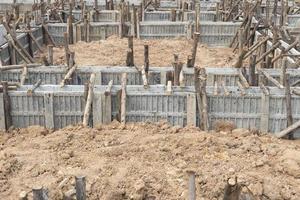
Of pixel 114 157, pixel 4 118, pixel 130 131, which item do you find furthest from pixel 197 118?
pixel 4 118

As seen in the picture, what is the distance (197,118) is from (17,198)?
3.91 metres

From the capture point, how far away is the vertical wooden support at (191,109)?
910 cm

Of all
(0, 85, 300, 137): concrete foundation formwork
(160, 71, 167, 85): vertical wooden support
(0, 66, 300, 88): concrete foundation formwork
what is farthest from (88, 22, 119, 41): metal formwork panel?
(0, 85, 300, 137): concrete foundation formwork

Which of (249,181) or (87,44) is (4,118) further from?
(87,44)

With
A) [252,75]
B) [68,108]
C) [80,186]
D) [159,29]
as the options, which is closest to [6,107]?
[68,108]

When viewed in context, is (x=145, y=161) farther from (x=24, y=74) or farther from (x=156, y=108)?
(x=24, y=74)

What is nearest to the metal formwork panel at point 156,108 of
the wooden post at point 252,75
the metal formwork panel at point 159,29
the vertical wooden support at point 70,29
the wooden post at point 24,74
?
the wooden post at point 252,75

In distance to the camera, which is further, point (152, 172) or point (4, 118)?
point (4, 118)

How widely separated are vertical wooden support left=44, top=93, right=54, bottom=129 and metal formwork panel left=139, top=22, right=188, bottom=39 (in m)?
9.49

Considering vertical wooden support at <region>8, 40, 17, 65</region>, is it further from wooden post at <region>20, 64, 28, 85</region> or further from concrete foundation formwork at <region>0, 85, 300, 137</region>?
concrete foundation formwork at <region>0, 85, 300, 137</region>

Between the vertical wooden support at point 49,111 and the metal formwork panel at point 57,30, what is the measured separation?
957 centimetres

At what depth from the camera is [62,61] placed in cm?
1561

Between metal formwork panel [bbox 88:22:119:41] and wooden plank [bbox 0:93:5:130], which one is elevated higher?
metal formwork panel [bbox 88:22:119:41]

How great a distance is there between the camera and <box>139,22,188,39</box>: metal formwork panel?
18188 millimetres
